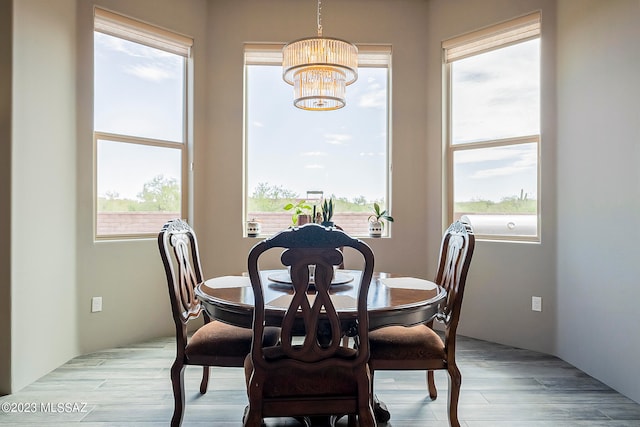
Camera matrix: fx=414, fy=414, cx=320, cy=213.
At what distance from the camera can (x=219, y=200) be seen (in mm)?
3773

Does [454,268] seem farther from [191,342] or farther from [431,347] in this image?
[191,342]

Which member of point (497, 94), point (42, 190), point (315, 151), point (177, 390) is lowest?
point (177, 390)

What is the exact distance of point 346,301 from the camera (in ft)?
5.88

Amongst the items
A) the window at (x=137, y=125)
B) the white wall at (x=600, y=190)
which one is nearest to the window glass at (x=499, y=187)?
the white wall at (x=600, y=190)

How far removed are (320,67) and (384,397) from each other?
6.41 ft

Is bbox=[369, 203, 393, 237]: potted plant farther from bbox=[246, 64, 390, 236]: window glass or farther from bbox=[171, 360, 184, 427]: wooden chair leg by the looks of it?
bbox=[171, 360, 184, 427]: wooden chair leg

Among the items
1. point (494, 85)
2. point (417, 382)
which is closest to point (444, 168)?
point (494, 85)

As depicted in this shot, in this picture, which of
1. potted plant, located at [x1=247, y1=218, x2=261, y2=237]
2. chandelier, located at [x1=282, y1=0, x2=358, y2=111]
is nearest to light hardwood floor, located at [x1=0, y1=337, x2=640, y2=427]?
potted plant, located at [x1=247, y1=218, x2=261, y2=237]

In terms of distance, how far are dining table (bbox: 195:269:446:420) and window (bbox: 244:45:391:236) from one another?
164cm

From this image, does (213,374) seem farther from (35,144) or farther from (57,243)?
(35,144)

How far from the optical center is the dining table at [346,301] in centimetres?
166

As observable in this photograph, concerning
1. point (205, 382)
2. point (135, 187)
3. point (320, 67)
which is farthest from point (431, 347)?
point (135, 187)

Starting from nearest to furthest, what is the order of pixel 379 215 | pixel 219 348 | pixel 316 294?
pixel 316 294 < pixel 219 348 < pixel 379 215

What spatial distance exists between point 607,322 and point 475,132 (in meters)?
1.77
